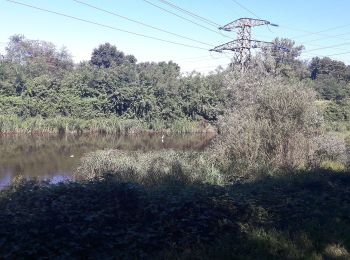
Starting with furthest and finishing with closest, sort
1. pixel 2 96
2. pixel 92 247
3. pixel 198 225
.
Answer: pixel 2 96 → pixel 198 225 → pixel 92 247

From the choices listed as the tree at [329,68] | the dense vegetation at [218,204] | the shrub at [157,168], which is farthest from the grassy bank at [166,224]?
the tree at [329,68]

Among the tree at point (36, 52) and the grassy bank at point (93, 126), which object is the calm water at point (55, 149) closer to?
the grassy bank at point (93, 126)

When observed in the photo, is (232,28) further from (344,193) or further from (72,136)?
(344,193)

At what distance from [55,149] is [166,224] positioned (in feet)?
Answer: 105

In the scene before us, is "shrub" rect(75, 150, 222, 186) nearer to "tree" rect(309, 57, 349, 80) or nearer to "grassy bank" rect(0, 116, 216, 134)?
"grassy bank" rect(0, 116, 216, 134)

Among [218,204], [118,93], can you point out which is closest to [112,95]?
[118,93]

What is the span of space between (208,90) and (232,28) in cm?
2194

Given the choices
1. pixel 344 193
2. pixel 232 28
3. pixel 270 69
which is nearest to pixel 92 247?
pixel 344 193

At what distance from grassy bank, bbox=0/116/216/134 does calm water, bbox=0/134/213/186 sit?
267cm

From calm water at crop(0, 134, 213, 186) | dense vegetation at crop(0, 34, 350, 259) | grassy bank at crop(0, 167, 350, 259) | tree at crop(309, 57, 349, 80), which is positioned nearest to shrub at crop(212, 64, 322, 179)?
dense vegetation at crop(0, 34, 350, 259)

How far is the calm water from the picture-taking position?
83.1 feet

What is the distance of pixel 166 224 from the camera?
5.67 meters

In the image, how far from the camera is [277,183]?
840cm

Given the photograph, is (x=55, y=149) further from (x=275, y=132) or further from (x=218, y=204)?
(x=218, y=204)
